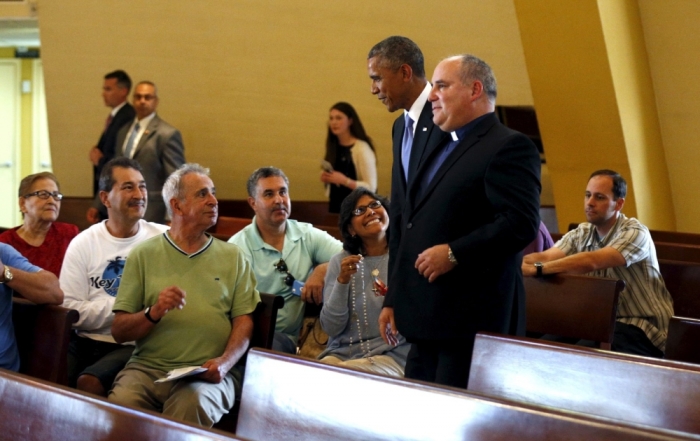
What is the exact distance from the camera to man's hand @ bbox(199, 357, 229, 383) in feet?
9.29

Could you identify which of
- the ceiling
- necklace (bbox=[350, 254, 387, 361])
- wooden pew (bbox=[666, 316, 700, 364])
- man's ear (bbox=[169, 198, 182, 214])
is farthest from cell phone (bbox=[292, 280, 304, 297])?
the ceiling

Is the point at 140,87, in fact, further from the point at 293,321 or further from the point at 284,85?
the point at 293,321

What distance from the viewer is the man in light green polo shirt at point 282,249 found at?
3500mm

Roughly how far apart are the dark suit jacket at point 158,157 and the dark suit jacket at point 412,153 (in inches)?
125

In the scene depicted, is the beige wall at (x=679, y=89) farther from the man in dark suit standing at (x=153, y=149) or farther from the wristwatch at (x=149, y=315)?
the wristwatch at (x=149, y=315)

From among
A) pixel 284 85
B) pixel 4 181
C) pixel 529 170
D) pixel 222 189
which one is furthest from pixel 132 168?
pixel 4 181

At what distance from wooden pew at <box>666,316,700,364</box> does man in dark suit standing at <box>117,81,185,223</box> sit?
3.72 m

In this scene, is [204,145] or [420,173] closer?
[420,173]

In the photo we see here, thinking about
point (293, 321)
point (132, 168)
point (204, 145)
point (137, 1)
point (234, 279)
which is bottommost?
point (293, 321)

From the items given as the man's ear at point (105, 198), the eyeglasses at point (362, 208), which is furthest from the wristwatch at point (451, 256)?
the man's ear at point (105, 198)

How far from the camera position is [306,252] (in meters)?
3.65

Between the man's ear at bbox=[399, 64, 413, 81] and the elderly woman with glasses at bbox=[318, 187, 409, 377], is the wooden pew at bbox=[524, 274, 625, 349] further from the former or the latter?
the man's ear at bbox=[399, 64, 413, 81]

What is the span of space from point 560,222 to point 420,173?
3.56m

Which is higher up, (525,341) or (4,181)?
(4,181)
